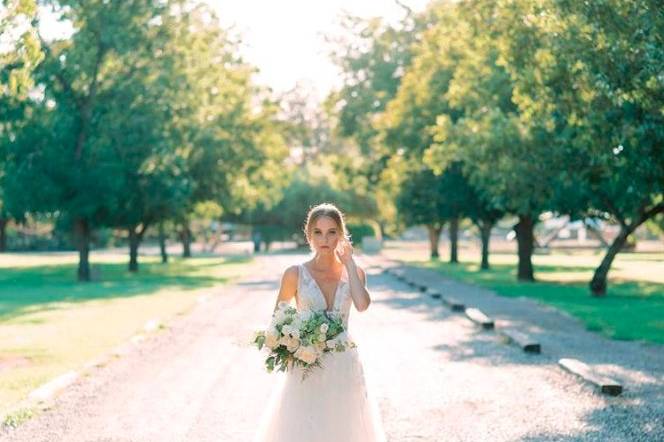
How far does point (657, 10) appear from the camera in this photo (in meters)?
15.2

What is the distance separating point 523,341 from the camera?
14727mm

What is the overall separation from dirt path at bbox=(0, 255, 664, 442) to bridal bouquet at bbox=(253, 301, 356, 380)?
2534 mm

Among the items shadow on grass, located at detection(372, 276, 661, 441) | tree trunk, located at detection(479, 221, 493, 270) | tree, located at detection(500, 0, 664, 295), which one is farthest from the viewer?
tree trunk, located at detection(479, 221, 493, 270)

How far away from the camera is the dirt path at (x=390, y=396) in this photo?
28.1ft

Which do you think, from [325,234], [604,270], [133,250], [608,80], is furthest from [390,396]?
[133,250]

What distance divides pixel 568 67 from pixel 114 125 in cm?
2184

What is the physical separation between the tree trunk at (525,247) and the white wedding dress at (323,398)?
30383 mm

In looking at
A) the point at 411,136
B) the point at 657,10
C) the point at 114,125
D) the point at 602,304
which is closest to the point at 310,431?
the point at 657,10

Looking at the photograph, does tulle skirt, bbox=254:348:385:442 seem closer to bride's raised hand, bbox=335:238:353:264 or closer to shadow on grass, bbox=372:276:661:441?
bride's raised hand, bbox=335:238:353:264

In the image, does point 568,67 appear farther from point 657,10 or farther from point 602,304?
point 602,304

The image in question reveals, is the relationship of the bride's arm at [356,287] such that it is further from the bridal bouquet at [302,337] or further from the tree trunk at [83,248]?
the tree trunk at [83,248]

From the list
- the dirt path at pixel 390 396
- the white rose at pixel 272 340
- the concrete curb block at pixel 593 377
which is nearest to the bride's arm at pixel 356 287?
the white rose at pixel 272 340

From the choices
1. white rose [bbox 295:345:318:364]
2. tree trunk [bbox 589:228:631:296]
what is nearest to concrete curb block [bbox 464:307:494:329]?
tree trunk [bbox 589:228:631:296]

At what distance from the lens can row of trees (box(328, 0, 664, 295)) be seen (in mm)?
15883
